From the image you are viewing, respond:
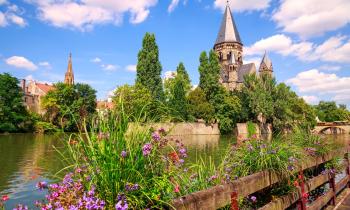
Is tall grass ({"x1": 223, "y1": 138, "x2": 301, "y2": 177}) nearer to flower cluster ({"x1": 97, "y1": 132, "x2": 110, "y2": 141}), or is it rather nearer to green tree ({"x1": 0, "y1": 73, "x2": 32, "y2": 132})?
flower cluster ({"x1": 97, "y1": 132, "x2": 110, "y2": 141})

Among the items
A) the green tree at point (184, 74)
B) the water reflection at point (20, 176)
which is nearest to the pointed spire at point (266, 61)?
the green tree at point (184, 74)

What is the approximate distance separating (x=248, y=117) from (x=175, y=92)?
21.1 m

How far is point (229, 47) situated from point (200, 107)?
142ft

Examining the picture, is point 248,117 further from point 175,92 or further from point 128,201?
point 128,201

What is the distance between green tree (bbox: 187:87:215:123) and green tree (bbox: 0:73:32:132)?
2838 centimetres

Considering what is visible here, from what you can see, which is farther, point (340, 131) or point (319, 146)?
point (340, 131)

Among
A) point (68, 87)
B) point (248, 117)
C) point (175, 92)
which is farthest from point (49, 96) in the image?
point (248, 117)

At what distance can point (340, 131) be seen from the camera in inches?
3888

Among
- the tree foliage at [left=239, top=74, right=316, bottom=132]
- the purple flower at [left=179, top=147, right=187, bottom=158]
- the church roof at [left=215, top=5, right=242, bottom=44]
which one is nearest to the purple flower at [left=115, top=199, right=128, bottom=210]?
the purple flower at [left=179, top=147, right=187, bottom=158]

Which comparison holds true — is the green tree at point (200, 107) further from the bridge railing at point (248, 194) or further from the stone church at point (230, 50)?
the bridge railing at point (248, 194)

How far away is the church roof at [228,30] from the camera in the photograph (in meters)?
102

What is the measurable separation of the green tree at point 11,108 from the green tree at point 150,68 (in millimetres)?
19791

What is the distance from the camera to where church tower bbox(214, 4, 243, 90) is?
98.9 m

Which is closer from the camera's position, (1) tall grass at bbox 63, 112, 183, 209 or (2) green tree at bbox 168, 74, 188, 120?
(1) tall grass at bbox 63, 112, 183, 209
